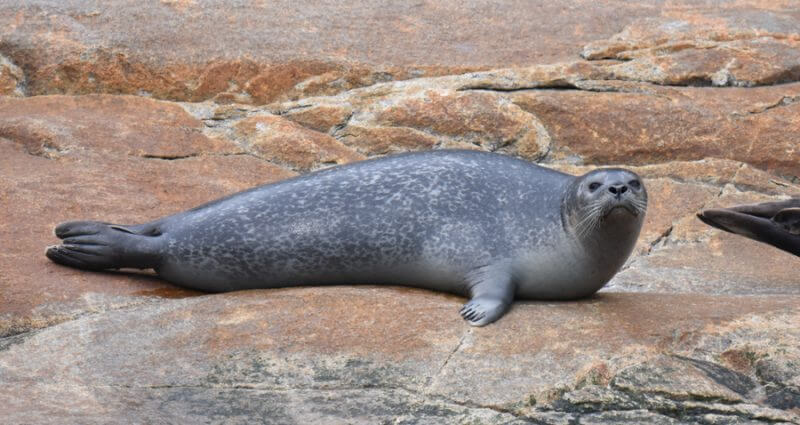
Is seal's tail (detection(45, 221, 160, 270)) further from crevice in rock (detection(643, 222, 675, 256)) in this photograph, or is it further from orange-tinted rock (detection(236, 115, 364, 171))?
crevice in rock (detection(643, 222, 675, 256))

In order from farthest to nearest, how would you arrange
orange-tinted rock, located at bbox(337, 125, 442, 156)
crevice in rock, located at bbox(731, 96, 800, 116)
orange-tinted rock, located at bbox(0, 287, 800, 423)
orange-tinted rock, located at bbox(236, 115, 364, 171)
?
crevice in rock, located at bbox(731, 96, 800, 116) < orange-tinted rock, located at bbox(337, 125, 442, 156) < orange-tinted rock, located at bbox(236, 115, 364, 171) < orange-tinted rock, located at bbox(0, 287, 800, 423)

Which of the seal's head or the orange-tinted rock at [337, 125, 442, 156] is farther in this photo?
the orange-tinted rock at [337, 125, 442, 156]

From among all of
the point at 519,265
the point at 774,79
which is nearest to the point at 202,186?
the point at 519,265

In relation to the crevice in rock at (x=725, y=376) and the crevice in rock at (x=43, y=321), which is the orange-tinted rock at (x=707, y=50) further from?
the crevice in rock at (x=43, y=321)

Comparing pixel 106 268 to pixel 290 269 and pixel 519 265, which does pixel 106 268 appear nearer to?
pixel 290 269

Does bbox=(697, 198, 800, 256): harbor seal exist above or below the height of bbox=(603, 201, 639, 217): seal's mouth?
below

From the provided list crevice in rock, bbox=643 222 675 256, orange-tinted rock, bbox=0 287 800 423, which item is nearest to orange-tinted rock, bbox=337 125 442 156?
crevice in rock, bbox=643 222 675 256

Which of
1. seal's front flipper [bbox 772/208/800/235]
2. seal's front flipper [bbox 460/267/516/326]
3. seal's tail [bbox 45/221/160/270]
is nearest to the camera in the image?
seal's front flipper [bbox 460/267/516/326]

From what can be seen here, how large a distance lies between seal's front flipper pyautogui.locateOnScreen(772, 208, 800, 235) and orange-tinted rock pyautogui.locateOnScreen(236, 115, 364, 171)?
100 inches

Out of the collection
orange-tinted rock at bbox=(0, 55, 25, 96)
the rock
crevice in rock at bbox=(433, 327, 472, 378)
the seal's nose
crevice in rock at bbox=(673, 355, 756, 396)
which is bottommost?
crevice in rock at bbox=(433, 327, 472, 378)

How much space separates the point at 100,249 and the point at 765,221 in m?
3.38

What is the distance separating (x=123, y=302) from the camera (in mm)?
5242

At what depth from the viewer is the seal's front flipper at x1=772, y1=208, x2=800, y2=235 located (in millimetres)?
6168

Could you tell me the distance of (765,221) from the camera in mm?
6191
